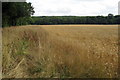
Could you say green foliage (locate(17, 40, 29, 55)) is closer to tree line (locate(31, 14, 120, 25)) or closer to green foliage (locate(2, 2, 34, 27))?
green foliage (locate(2, 2, 34, 27))

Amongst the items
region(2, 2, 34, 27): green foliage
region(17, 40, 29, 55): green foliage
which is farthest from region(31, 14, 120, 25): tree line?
region(17, 40, 29, 55): green foliage

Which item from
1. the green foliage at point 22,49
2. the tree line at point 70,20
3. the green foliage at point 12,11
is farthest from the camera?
the tree line at point 70,20

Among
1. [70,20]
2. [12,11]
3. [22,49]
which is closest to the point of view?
[22,49]

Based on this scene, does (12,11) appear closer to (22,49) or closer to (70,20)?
(22,49)

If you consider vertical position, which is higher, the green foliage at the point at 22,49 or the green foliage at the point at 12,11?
the green foliage at the point at 12,11

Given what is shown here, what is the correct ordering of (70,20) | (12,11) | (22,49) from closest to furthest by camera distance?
(22,49) < (12,11) < (70,20)

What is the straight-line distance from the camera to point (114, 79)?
5.82 meters

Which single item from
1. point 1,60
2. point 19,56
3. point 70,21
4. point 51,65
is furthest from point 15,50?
point 70,21

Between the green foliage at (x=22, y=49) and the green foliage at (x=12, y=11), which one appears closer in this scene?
the green foliage at (x=22, y=49)

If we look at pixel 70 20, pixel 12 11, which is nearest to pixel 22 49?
pixel 12 11

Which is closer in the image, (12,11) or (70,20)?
(12,11)

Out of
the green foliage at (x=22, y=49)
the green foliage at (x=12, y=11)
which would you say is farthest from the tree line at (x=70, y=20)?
the green foliage at (x=22, y=49)

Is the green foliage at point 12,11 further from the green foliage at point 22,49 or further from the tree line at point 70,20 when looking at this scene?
the tree line at point 70,20

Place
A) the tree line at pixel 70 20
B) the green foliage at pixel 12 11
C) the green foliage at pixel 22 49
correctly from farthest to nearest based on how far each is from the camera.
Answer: the tree line at pixel 70 20 < the green foliage at pixel 12 11 < the green foliage at pixel 22 49
